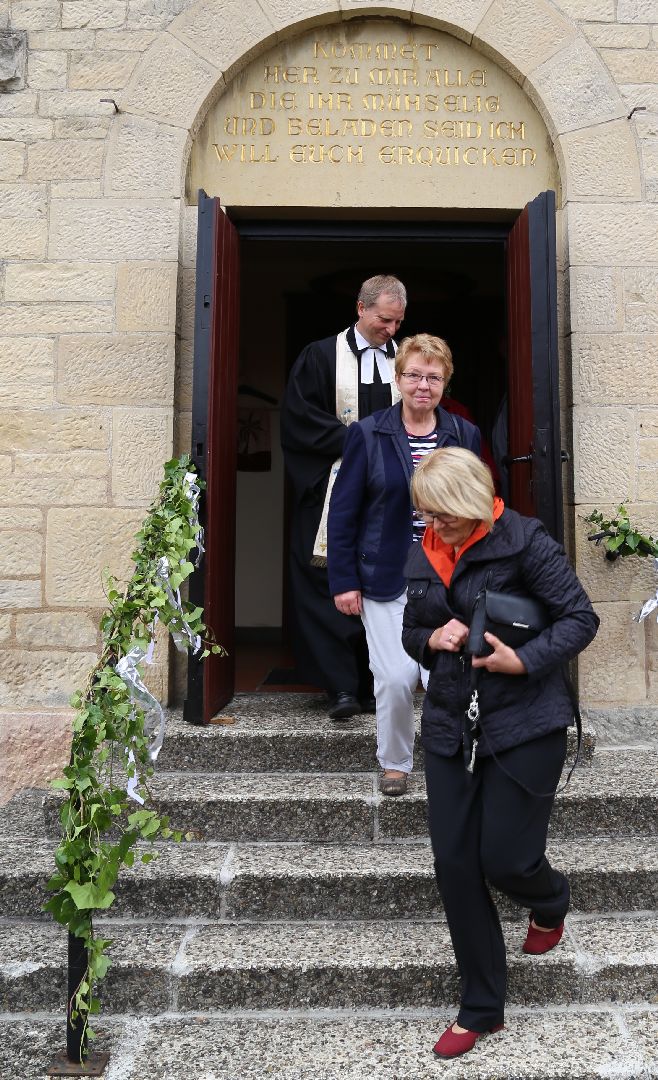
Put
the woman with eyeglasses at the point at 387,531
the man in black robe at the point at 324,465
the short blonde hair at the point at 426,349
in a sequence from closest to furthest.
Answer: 1. the short blonde hair at the point at 426,349
2. the woman with eyeglasses at the point at 387,531
3. the man in black robe at the point at 324,465

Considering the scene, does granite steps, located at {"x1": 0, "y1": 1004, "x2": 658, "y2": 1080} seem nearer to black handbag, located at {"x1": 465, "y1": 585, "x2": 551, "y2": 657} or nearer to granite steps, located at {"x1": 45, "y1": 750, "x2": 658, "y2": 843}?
granite steps, located at {"x1": 45, "y1": 750, "x2": 658, "y2": 843}

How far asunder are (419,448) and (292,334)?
4160mm

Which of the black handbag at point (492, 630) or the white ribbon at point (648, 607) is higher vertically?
the white ribbon at point (648, 607)

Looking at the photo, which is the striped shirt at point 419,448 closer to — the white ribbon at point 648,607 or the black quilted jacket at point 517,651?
the black quilted jacket at point 517,651

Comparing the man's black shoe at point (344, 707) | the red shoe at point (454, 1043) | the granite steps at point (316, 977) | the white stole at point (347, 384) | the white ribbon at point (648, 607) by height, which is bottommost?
the red shoe at point (454, 1043)

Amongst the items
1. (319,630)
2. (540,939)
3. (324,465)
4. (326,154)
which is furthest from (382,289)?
(540,939)

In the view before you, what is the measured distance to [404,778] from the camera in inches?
147

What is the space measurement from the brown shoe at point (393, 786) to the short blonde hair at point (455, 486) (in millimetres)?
1456

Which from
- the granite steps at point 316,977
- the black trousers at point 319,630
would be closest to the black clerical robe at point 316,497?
the black trousers at point 319,630

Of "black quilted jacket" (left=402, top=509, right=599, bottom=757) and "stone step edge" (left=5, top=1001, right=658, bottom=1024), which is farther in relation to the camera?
"stone step edge" (left=5, top=1001, right=658, bottom=1024)

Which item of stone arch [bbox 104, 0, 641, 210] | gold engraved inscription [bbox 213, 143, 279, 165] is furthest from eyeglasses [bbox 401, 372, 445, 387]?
gold engraved inscription [bbox 213, 143, 279, 165]

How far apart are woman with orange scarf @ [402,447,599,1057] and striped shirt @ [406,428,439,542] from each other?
1.08 m

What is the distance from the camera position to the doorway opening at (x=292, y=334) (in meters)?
7.18

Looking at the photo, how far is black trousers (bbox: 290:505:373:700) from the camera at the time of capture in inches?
172
